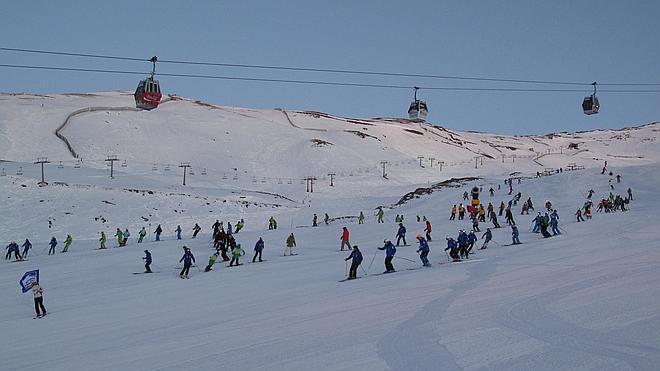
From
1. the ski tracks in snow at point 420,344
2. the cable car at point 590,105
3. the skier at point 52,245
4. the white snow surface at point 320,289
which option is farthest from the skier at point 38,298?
the cable car at point 590,105

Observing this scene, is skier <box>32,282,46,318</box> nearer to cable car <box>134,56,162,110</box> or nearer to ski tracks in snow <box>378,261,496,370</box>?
ski tracks in snow <box>378,261,496,370</box>

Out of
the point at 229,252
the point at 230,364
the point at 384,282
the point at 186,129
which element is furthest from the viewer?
the point at 186,129

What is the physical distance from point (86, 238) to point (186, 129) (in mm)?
61554

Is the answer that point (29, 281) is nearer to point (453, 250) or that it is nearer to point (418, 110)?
point (453, 250)

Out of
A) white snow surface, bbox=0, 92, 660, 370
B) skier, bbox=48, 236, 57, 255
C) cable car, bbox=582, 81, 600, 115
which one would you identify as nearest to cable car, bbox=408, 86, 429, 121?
white snow surface, bbox=0, 92, 660, 370

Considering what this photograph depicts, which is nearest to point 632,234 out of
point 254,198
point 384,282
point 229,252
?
point 384,282

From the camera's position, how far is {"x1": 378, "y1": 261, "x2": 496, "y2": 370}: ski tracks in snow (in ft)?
24.9

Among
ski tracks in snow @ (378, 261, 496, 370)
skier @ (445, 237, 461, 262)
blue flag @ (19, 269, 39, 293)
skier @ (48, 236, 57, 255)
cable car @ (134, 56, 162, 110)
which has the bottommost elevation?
skier @ (48, 236, 57, 255)

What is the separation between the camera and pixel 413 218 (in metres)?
39.1

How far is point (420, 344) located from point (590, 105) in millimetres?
25323

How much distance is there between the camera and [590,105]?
30.2m

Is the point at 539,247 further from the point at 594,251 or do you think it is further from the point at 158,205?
the point at 158,205

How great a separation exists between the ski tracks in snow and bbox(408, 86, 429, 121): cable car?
66.2ft

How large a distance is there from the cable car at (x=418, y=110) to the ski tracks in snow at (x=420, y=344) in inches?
795
